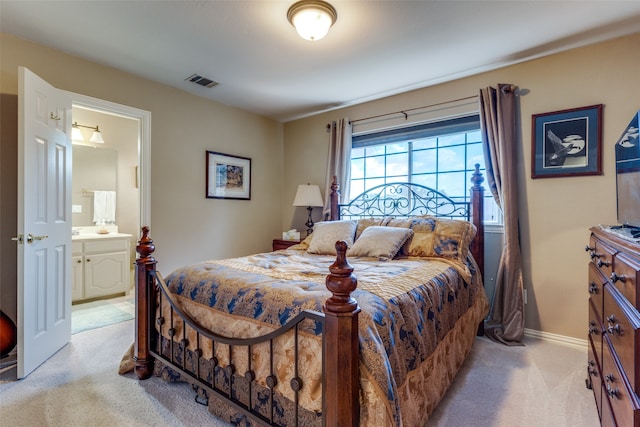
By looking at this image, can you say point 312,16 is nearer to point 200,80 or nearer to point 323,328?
point 200,80

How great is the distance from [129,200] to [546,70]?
5194 mm

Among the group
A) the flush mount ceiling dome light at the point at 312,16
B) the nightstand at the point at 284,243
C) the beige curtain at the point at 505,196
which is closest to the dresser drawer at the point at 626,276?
the beige curtain at the point at 505,196

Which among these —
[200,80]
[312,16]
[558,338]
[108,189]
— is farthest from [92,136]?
[558,338]

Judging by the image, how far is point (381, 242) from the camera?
8.33 feet

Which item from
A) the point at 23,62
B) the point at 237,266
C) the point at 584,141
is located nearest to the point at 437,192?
the point at 584,141

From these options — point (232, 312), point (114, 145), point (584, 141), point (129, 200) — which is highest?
point (114, 145)

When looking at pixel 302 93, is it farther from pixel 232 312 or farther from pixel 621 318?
pixel 621 318

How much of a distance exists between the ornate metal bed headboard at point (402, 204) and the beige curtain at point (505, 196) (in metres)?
0.38

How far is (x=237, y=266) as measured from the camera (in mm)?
2008

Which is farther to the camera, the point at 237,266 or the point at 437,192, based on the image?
the point at 437,192

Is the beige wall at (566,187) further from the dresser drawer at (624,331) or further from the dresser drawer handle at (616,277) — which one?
the dresser drawer handle at (616,277)

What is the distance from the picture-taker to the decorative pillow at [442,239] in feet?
8.00

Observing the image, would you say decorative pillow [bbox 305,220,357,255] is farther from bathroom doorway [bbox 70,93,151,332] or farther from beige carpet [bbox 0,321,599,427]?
bathroom doorway [bbox 70,93,151,332]

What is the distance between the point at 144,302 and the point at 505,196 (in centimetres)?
295
